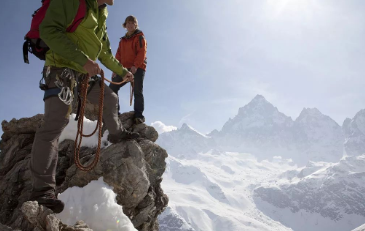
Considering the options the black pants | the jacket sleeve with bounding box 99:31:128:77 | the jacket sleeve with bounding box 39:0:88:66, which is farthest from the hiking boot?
the jacket sleeve with bounding box 39:0:88:66

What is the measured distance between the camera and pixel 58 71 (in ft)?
14.8

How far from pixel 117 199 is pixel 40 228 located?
7.81 ft

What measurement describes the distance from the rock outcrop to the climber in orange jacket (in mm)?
649

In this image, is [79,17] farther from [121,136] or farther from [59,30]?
[121,136]

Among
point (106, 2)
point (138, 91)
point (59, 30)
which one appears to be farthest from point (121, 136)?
point (59, 30)

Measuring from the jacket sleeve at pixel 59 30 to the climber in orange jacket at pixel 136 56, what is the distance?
4.53 m

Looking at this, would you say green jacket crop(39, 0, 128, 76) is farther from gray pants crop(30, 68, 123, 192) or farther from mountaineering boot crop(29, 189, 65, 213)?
mountaineering boot crop(29, 189, 65, 213)

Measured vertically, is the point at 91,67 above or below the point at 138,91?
below

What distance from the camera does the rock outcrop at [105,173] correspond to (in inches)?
246

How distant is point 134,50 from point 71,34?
15.2 feet

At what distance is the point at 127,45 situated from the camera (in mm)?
9094

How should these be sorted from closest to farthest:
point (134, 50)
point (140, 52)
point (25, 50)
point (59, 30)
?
point (59, 30) < point (25, 50) < point (140, 52) < point (134, 50)

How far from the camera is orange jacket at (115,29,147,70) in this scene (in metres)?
8.77

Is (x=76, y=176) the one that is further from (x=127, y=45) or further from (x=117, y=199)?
(x=127, y=45)
